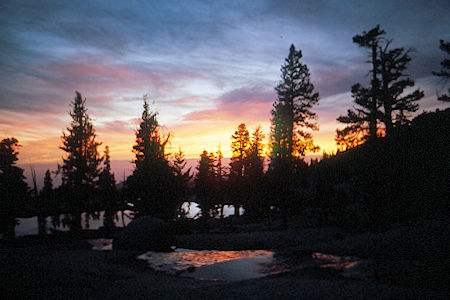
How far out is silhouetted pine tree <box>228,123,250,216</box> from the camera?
96.2ft

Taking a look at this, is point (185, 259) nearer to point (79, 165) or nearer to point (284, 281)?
point (284, 281)

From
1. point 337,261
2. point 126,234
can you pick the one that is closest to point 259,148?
point 126,234

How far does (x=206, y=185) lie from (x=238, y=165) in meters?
5.58

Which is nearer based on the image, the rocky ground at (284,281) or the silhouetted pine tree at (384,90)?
the rocky ground at (284,281)

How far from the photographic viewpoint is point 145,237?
10336 millimetres

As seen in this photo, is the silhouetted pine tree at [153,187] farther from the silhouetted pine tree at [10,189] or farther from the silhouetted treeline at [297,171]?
the silhouetted pine tree at [10,189]

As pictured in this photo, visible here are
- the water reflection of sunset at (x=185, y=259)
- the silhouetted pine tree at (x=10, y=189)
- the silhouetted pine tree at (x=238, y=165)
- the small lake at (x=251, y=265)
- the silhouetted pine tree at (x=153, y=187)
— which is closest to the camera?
the small lake at (x=251, y=265)

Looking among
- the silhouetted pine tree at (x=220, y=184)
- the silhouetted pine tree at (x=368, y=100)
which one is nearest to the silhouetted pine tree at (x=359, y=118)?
the silhouetted pine tree at (x=368, y=100)

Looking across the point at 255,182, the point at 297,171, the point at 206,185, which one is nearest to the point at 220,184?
the point at 206,185

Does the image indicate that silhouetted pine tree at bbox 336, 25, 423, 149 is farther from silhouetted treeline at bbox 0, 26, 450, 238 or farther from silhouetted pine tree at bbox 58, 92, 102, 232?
silhouetted pine tree at bbox 58, 92, 102, 232

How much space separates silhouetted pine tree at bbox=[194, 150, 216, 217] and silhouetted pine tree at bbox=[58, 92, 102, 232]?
1255 centimetres

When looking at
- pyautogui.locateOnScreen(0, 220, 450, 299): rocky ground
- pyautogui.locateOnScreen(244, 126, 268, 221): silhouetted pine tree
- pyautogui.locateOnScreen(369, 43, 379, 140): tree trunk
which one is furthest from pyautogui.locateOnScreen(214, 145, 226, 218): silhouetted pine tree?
pyautogui.locateOnScreen(0, 220, 450, 299): rocky ground

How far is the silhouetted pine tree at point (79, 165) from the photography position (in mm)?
25391

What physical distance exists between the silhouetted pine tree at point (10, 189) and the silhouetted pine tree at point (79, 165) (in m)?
3.65
